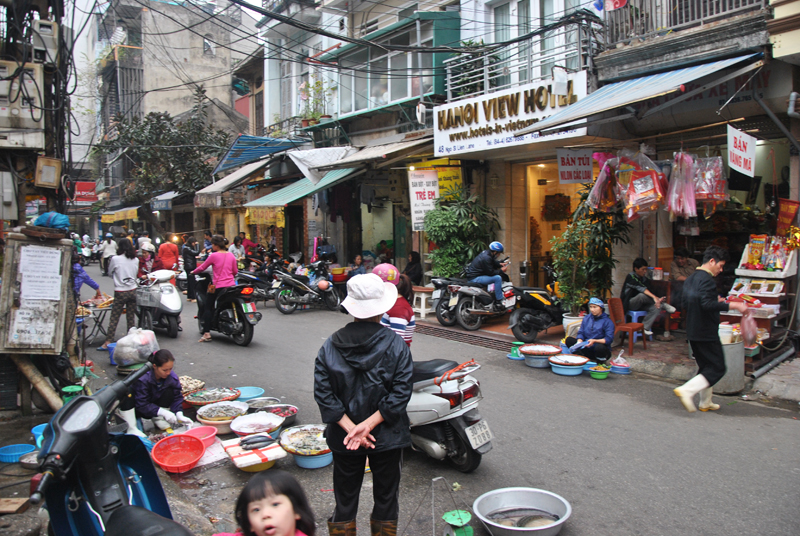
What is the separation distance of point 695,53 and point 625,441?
18.7ft

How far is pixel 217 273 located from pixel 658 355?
702 cm

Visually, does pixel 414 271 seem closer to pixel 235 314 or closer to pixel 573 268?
pixel 573 268

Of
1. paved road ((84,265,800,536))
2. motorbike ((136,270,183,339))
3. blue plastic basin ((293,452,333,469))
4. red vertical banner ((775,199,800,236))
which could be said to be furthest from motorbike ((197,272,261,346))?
red vertical banner ((775,199,800,236))

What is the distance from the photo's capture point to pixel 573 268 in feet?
30.2

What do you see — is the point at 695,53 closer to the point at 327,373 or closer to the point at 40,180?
the point at 327,373

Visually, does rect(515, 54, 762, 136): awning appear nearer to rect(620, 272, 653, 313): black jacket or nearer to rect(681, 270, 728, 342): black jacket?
rect(681, 270, 728, 342): black jacket

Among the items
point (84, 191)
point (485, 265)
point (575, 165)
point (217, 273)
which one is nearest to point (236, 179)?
point (217, 273)

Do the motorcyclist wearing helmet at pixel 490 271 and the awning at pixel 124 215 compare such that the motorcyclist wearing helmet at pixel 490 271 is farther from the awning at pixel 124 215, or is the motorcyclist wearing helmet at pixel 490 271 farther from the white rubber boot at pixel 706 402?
the awning at pixel 124 215

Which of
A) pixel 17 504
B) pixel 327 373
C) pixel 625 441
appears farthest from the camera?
pixel 625 441

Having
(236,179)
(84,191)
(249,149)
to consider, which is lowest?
(236,179)

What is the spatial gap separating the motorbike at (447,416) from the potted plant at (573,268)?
4.86 metres

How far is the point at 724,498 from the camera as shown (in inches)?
157

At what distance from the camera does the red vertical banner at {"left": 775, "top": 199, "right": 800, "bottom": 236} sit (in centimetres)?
728

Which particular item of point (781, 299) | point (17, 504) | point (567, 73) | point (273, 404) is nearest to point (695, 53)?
point (567, 73)
